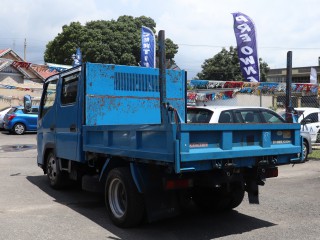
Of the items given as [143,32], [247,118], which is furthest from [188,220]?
[143,32]

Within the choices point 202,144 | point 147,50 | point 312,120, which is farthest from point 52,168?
point 147,50

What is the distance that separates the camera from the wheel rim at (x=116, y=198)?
5.63 metres

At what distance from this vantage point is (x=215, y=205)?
6.46 meters

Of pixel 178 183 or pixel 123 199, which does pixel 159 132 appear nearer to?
pixel 178 183

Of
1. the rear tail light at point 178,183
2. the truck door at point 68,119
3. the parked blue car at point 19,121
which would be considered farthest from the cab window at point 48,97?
the parked blue car at point 19,121

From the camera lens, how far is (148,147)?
16.1 feet

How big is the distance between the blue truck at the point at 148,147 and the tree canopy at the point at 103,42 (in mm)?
31110

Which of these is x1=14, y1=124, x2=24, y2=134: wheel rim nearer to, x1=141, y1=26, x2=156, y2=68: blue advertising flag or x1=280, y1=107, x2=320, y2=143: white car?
x1=141, y1=26, x2=156, y2=68: blue advertising flag

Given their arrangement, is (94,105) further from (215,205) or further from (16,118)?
(16,118)

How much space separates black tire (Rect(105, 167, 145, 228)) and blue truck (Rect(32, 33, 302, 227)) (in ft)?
0.04

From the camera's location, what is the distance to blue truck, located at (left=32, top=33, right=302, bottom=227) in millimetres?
4703

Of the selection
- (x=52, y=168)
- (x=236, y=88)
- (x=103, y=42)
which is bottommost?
(x=52, y=168)

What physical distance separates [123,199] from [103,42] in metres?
35.3

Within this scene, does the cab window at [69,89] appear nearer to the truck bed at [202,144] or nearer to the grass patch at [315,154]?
the truck bed at [202,144]
